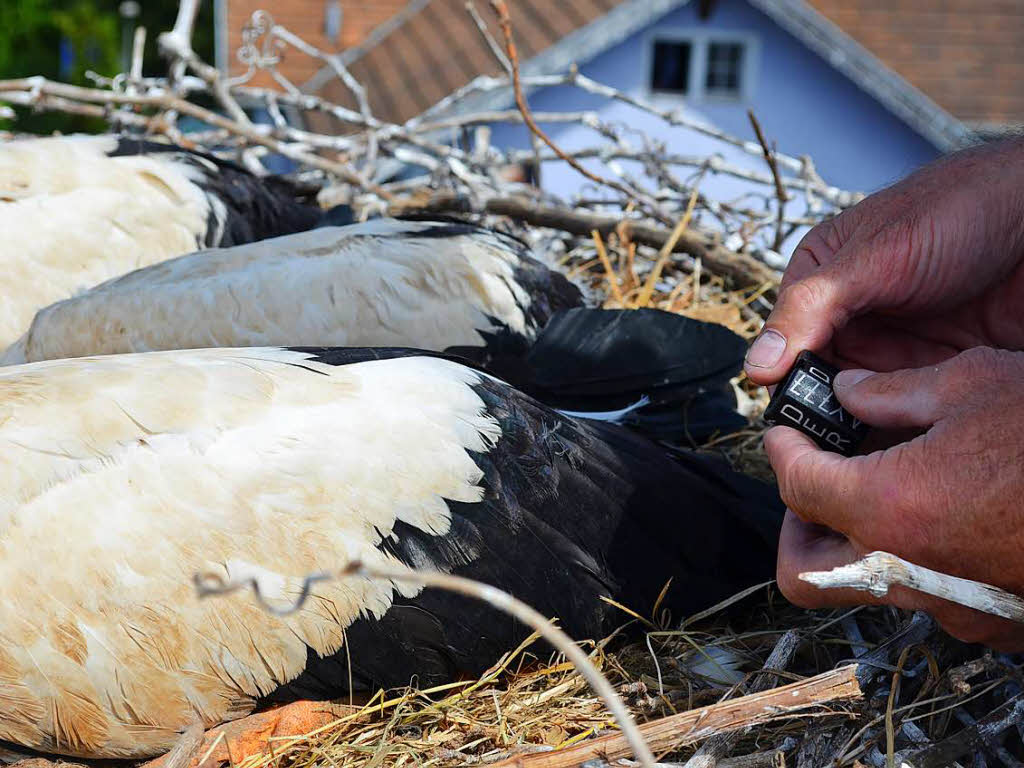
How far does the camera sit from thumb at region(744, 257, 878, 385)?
182 centimetres

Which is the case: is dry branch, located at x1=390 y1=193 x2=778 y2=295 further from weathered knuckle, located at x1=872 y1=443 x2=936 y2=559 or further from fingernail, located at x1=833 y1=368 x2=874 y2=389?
weathered knuckle, located at x1=872 y1=443 x2=936 y2=559

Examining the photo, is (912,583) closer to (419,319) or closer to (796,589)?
(796,589)

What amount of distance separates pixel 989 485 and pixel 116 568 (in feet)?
4.57

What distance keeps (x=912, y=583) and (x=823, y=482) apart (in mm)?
213

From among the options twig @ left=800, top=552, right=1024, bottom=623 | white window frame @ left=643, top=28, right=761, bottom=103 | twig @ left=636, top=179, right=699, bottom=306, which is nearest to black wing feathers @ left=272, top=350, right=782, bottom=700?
twig @ left=800, top=552, right=1024, bottom=623

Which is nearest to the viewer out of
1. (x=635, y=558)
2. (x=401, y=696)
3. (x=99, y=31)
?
(x=401, y=696)

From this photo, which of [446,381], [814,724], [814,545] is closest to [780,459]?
[814,545]

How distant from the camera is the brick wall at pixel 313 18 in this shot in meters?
13.3

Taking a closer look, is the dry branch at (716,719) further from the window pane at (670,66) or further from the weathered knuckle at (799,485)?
the window pane at (670,66)

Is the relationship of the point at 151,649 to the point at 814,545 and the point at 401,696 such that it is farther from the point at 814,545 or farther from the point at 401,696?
the point at 814,545

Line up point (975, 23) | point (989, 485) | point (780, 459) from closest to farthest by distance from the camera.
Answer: point (989, 485) < point (780, 459) < point (975, 23)

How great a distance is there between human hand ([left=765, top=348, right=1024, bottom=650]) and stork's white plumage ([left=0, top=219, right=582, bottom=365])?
1.35m

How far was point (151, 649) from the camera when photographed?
188cm

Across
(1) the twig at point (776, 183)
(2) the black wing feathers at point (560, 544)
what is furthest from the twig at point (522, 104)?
(2) the black wing feathers at point (560, 544)
